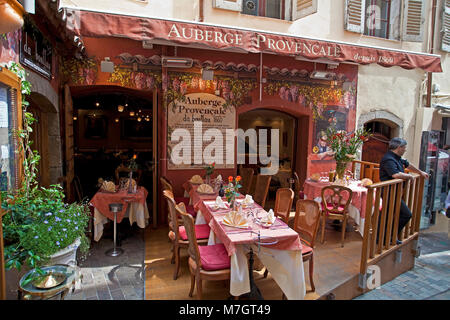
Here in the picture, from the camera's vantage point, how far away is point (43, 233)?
2432 mm

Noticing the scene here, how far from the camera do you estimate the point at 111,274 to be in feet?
12.4

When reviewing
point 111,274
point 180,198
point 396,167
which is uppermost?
point 396,167

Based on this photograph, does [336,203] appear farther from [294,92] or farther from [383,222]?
[294,92]

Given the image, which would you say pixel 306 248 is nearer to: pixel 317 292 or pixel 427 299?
pixel 317 292

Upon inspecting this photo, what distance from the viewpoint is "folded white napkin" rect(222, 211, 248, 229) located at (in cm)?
326

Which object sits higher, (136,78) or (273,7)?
(273,7)

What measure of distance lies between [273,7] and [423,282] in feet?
19.8

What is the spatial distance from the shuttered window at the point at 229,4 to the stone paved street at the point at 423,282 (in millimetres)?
5635

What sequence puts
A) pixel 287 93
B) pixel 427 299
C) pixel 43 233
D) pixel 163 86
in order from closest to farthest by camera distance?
1. pixel 43 233
2. pixel 427 299
3. pixel 163 86
4. pixel 287 93

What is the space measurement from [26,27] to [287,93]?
4.99 metres

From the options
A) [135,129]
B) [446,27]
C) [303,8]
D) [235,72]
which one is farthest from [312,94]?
[135,129]

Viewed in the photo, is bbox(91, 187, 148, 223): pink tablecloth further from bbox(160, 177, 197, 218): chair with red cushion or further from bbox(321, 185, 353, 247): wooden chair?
bbox(321, 185, 353, 247): wooden chair
